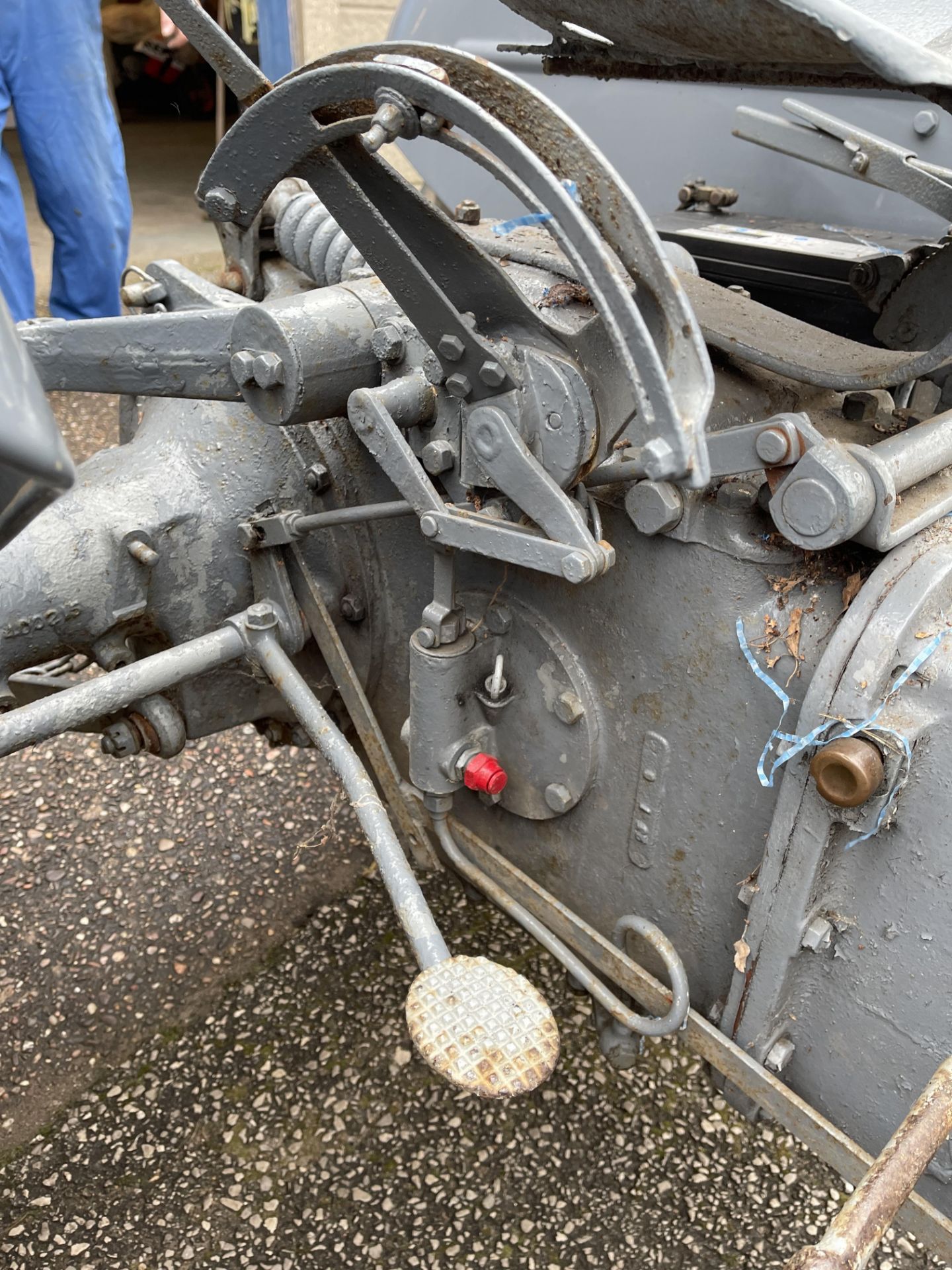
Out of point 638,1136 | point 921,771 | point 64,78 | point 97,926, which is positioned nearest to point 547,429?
point 921,771

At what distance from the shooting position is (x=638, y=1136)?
1870mm

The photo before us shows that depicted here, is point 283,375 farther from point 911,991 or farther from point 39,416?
point 911,991

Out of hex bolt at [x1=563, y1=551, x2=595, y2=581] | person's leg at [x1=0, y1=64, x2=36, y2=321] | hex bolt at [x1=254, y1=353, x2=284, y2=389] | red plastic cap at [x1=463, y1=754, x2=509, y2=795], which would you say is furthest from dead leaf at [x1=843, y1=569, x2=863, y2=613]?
person's leg at [x1=0, y1=64, x2=36, y2=321]

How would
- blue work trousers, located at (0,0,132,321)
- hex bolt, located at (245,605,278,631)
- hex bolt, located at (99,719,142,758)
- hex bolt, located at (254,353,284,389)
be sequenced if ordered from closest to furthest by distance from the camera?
hex bolt, located at (254,353,284,389)
hex bolt, located at (245,605,278,631)
hex bolt, located at (99,719,142,758)
blue work trousers, located at (0,0,132,321)

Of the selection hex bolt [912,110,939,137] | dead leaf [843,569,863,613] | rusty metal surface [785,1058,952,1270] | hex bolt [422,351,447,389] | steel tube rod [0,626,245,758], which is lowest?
steel tube rod [0,626,245,758]

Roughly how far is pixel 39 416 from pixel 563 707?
86cm

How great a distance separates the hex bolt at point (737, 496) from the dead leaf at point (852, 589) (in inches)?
5.3

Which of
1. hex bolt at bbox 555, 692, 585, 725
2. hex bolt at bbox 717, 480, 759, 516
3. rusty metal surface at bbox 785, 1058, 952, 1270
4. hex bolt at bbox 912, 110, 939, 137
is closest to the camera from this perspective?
rusty metal surface at bbox 785, 1058, 952, 1270

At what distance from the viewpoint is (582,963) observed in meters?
1.54

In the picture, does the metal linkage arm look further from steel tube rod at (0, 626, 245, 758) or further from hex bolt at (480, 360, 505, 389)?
steel tube rod at (0, 626, 245, 758)

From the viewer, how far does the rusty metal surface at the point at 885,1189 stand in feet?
2.74

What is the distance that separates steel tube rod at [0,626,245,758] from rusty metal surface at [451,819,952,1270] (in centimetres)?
47

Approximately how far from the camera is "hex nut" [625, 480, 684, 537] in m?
1.19

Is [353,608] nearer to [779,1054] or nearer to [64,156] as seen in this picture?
[779,1054]
